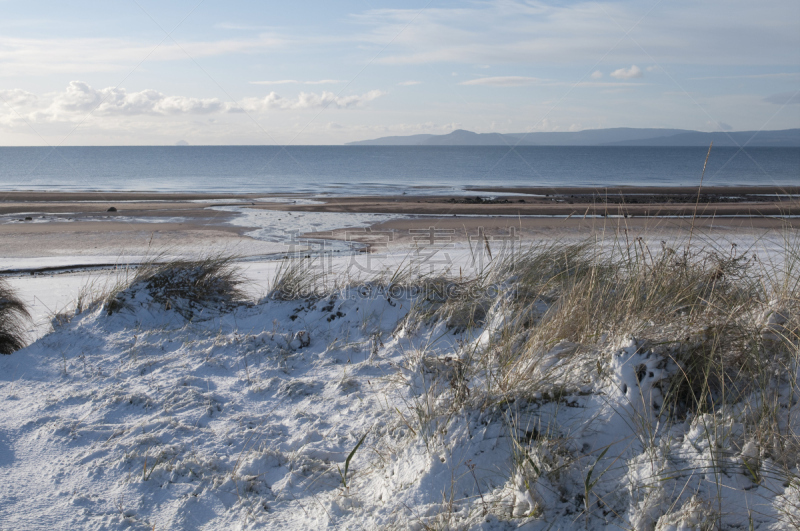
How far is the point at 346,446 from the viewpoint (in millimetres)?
3088

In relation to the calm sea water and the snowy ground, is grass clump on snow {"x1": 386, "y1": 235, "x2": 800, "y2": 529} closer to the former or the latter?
the snowy ground

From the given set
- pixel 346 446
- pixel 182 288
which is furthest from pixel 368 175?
pixel 346 446

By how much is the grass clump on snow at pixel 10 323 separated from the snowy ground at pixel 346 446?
1.99ft

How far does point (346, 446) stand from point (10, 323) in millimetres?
4181

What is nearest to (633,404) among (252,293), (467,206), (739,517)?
(739,517)

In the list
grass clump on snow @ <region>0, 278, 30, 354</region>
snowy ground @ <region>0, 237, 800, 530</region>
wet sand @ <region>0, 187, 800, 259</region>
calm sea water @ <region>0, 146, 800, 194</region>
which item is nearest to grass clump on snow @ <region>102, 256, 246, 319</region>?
grass clump on snow @ <region>0, 278, 30, 354</region>

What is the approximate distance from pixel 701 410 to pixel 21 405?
175 inches

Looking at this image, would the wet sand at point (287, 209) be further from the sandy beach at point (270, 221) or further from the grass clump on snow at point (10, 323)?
the grass clump on snow at point (10, 323)

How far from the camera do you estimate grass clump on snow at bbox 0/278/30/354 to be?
493 centimetres

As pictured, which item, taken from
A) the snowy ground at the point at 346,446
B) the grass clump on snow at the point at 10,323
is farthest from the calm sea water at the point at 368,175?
the snowy ground at the point at 346,446

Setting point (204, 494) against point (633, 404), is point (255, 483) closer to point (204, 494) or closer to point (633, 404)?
point (204, 494)

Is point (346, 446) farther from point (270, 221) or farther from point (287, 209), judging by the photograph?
point (287, 209)

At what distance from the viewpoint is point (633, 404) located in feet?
8.18

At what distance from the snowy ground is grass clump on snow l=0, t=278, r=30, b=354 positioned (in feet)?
1.99
